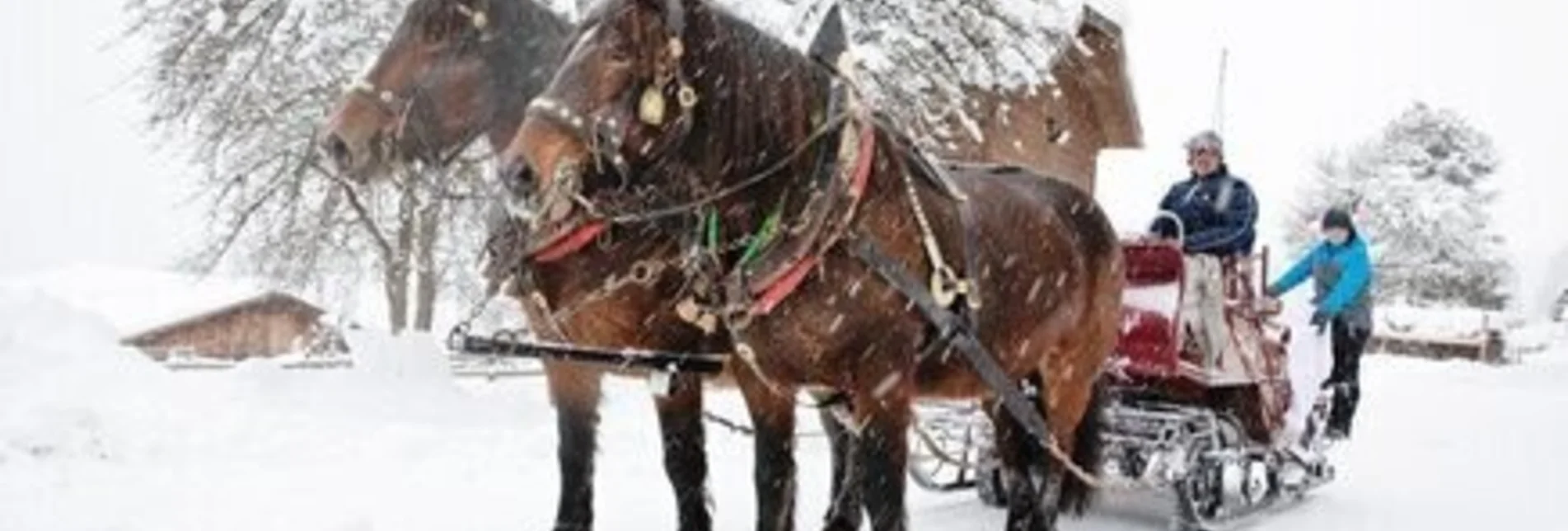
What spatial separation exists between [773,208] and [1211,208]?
4.02 metres

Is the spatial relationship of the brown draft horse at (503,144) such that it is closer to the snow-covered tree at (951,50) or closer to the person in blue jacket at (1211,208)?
the person in blue jacket at (1211,208)

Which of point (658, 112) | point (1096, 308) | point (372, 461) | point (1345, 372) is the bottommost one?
point (372, 461)

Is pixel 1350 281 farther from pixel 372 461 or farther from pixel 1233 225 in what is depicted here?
pixel 372 461

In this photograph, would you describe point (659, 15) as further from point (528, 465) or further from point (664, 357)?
point (528, 465)

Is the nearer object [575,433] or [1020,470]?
[575,433]

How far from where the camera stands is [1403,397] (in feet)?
62.1

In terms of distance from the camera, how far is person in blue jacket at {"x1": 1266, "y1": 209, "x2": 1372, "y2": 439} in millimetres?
9094

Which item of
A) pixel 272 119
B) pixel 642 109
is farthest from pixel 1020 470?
pixel 272 119

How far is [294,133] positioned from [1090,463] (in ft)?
51.2

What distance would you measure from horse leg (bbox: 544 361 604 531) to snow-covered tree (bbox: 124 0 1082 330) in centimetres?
689

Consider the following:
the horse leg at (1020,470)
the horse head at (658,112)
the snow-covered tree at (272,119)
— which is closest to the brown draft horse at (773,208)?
the horse head at (658,112)

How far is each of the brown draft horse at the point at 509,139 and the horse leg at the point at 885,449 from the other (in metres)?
0.71

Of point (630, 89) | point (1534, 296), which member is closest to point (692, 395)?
point (630, 89)

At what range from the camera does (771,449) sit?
198 inches
